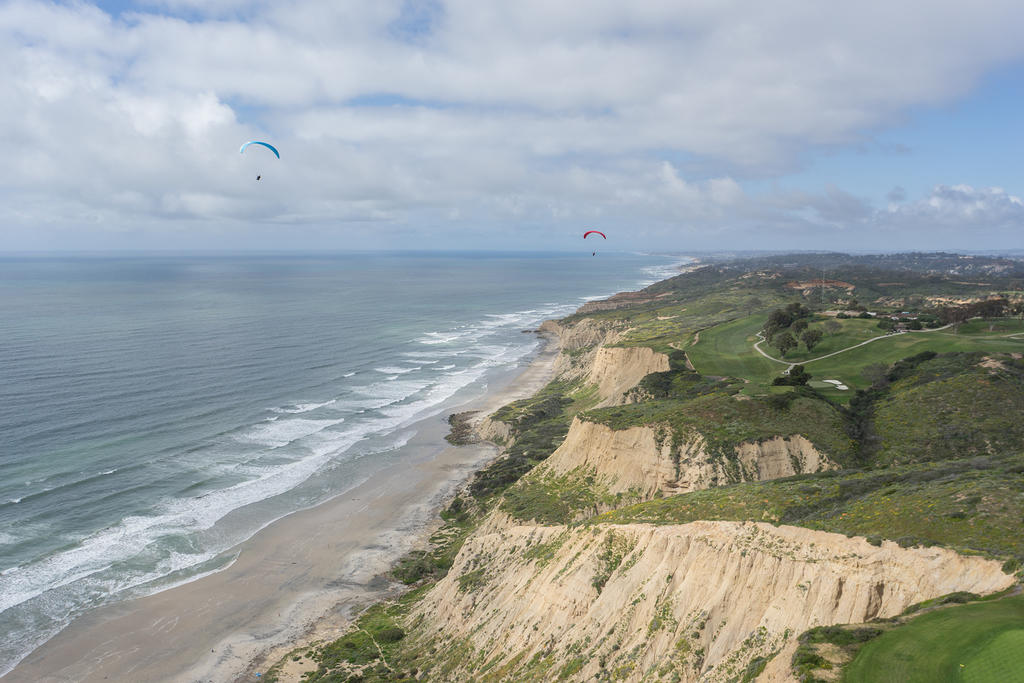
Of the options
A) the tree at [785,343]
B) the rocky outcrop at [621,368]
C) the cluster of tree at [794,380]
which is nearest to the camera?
the cluster of tree at [794,380]

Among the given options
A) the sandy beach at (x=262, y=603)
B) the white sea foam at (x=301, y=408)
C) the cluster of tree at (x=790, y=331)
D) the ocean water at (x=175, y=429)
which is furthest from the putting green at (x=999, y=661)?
the white sea foam at (x=301, y=408)

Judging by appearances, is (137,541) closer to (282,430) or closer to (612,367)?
(282,430)

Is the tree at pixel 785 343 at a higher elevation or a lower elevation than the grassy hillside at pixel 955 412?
higher

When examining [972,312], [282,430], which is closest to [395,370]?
[282,430]

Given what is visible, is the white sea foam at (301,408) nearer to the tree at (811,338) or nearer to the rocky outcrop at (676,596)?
the rocky outcrop at (676,596)

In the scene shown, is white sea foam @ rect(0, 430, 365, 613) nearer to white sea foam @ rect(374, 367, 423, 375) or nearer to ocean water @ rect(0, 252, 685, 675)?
ocean water @ rect(0, 252, 685, 675)

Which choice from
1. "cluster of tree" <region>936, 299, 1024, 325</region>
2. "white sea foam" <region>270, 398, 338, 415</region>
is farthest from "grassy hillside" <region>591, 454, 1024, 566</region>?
"cluster of tree" <region>936, 299, 1024, 325</region>
